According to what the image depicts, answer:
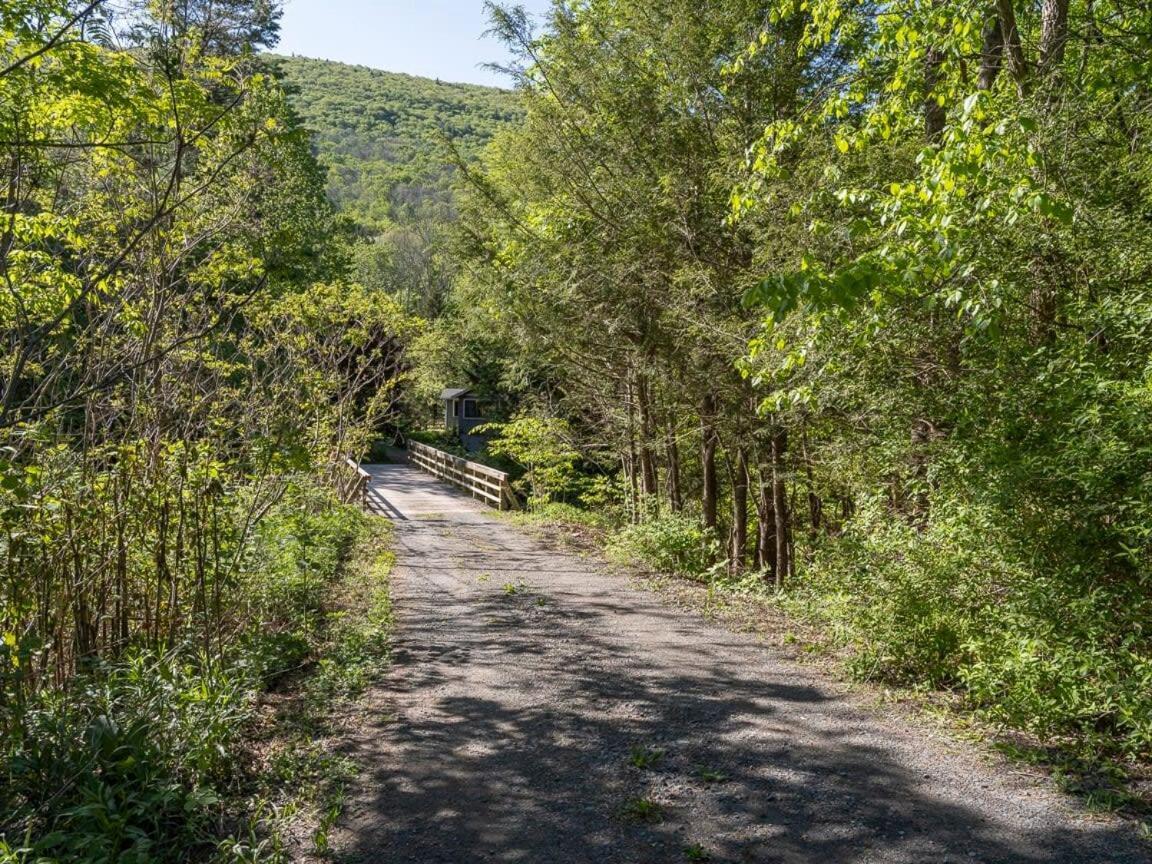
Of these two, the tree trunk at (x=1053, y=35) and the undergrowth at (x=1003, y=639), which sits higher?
the tree trunk at (x=1053, y=35)

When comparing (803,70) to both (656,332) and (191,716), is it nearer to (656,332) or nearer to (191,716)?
(656,332)

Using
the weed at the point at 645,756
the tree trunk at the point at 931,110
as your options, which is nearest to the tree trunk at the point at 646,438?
the tree trunk at the point at 931,110

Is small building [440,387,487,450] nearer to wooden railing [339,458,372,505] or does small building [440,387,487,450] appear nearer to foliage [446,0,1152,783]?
wooden railing [339,458,372,505]

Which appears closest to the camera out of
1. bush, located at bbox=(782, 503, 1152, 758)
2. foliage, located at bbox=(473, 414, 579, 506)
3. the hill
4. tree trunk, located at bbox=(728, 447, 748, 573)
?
bush, located at bbox=(782, 503, 1152, 758)

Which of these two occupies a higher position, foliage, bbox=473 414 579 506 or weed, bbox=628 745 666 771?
foliage, bbox=473 414 579 506

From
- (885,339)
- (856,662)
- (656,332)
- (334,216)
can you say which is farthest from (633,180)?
(334,216)

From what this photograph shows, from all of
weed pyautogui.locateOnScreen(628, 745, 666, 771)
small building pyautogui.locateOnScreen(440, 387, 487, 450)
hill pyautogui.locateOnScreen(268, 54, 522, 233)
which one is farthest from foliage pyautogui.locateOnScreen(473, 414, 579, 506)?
hill pyautogui.locateOnScreen(268, 54, 522, 233)

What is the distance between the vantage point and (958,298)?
4434 millimetres

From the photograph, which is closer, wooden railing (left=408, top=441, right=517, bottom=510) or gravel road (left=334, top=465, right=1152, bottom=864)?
gravel road (left=334, top=465, right=1152, bottom=864)

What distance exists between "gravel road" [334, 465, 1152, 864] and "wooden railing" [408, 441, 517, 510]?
35.9 ft

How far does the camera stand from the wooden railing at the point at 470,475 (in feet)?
60.7

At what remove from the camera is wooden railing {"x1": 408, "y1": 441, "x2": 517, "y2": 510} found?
18.5 m

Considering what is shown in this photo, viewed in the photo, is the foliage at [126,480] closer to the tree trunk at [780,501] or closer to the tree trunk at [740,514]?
the tree trunk at [780,501]

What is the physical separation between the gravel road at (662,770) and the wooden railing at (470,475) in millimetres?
10954
